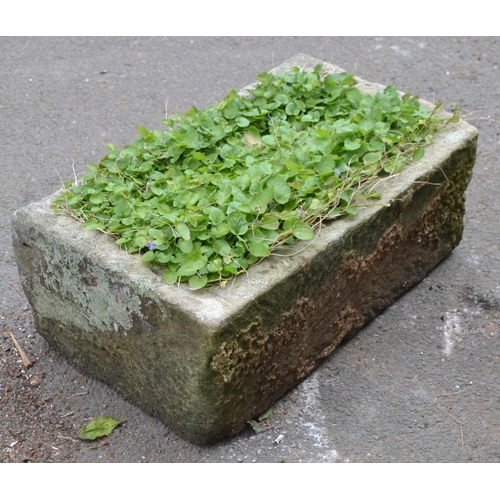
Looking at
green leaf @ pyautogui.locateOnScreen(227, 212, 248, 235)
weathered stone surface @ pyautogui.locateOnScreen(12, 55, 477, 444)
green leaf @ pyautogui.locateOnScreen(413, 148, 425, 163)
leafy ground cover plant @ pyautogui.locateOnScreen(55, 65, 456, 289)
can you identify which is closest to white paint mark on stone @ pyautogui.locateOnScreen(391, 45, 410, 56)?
leafy ground cover plant @ pyautogui.locateOnScreen(55, 65, 456, 289)

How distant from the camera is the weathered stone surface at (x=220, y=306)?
2.60 meters

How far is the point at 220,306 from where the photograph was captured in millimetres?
2559

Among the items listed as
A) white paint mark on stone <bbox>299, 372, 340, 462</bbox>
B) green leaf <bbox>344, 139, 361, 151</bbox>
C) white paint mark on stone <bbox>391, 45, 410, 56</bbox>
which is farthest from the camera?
white paint mark on stone <bbox>391, 45, 410, 56</bbox>

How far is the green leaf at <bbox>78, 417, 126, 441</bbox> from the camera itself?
287cm

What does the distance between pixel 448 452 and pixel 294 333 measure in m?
0.59

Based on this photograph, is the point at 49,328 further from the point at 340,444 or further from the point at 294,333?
the point at 340,444

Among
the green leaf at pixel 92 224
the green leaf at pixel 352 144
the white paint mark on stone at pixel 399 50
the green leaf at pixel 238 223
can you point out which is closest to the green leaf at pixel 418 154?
the green leaf at pixel 352 144

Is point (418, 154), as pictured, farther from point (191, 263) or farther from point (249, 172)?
point (191, 263)

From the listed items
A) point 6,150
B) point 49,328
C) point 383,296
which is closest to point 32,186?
point 6,150

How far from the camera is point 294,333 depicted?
2.85 m

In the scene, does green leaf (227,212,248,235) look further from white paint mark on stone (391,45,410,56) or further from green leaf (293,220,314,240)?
white paint mark on stone (391,45,410,56)

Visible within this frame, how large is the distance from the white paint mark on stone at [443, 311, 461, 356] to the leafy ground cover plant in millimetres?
599

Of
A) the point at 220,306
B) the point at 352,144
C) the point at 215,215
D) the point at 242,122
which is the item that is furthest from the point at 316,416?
the point at 242,122

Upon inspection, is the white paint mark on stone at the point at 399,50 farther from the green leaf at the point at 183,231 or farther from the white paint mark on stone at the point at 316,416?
the green leaf at the point at 183,231
